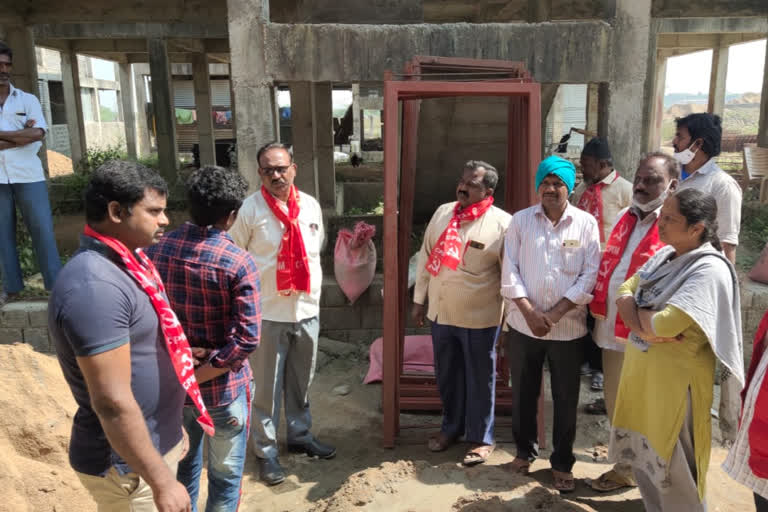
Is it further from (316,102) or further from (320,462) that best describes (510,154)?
(316,102)

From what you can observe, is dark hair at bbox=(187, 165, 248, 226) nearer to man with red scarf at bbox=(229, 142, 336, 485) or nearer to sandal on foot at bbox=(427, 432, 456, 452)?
man with red scarf at bbox=(229, 142, 336, 485)

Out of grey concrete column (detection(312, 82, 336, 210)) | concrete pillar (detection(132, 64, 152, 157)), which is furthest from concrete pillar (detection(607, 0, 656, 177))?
concrete pillar (detection(132, 64, 152, 157))

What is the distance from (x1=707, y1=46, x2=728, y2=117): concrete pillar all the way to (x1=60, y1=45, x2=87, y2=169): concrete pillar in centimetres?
1647

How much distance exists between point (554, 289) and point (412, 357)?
210 cm

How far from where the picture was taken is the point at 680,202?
253 centimetres

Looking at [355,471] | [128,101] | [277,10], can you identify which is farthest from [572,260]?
[128,101]

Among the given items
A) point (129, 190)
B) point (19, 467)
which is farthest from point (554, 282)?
point (19, 467)

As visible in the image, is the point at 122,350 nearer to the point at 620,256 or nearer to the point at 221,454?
the point at 221,454

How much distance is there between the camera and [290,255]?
3.54 metres

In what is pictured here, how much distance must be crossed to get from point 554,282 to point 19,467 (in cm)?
326

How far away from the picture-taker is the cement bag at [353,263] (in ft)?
17.9

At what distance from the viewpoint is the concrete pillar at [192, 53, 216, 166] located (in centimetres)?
1407

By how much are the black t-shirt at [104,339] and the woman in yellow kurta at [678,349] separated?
1.97m

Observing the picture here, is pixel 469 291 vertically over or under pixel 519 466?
over
